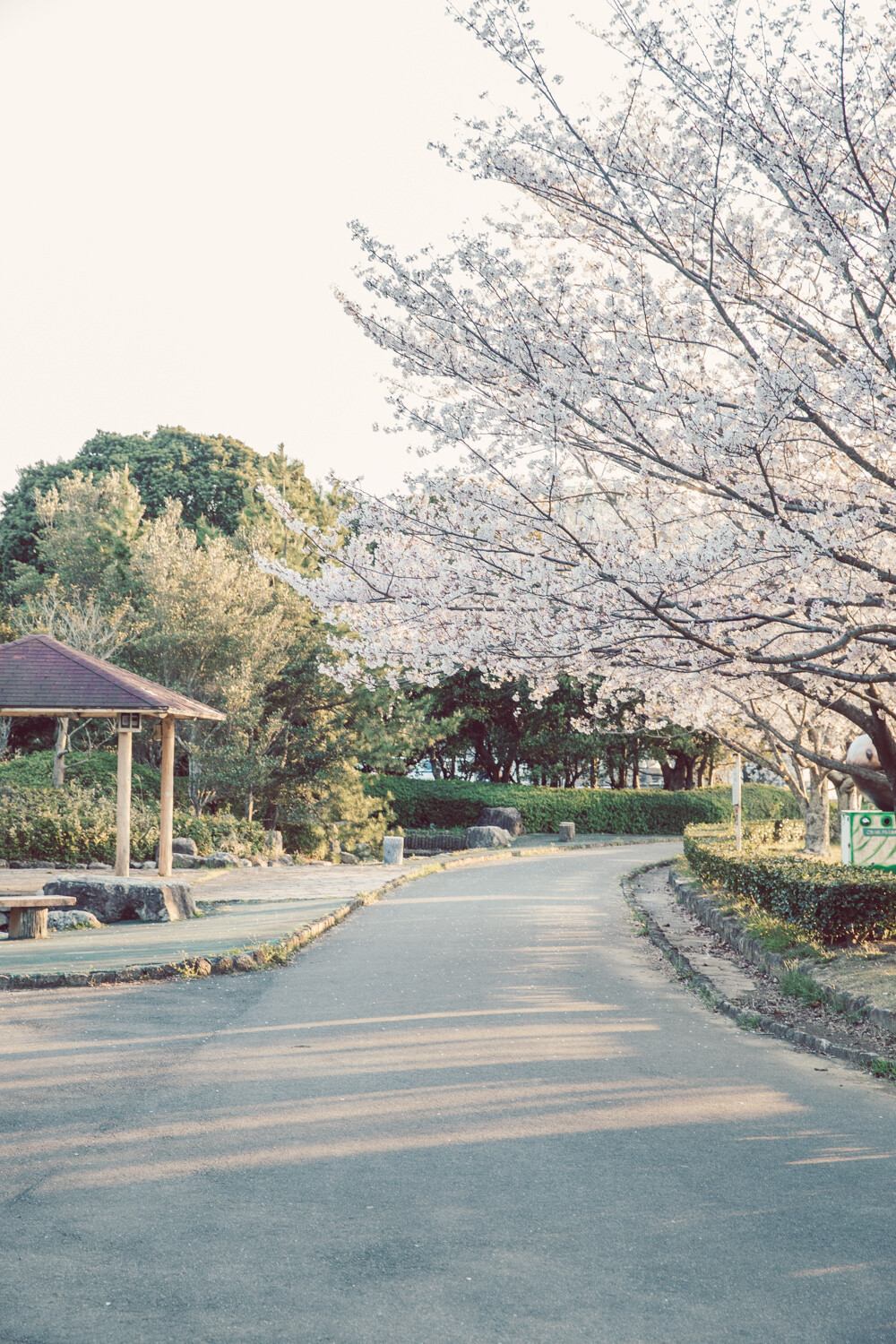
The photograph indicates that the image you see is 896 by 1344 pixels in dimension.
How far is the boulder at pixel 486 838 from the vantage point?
32.0 m

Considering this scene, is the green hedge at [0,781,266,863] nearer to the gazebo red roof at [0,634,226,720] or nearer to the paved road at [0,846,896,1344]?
the gazebo red roof at [0,634,226,720]

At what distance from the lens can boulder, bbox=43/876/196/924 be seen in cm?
1369

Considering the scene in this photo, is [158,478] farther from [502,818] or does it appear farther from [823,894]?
[823,894]

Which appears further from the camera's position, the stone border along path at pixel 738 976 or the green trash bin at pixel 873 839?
the green trash bin at pixel 873 839

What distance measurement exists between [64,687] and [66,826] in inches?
140

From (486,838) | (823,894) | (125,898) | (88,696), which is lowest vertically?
(486,838)

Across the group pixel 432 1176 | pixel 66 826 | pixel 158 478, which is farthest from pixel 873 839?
pixel 158 478

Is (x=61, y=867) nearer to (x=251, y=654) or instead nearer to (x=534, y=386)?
(x=251, y=654)

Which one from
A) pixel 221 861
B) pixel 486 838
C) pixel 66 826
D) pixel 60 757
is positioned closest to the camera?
pixel 66 826

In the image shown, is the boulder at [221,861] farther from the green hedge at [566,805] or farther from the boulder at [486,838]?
the boulder at [486,838]

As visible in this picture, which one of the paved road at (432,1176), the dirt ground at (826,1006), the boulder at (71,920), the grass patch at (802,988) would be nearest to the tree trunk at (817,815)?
the dirt ground at (826,1006)

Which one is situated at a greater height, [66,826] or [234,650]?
[234,650]

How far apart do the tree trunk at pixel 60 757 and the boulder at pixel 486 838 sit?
12442 millimetres

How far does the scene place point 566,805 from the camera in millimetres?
38438
